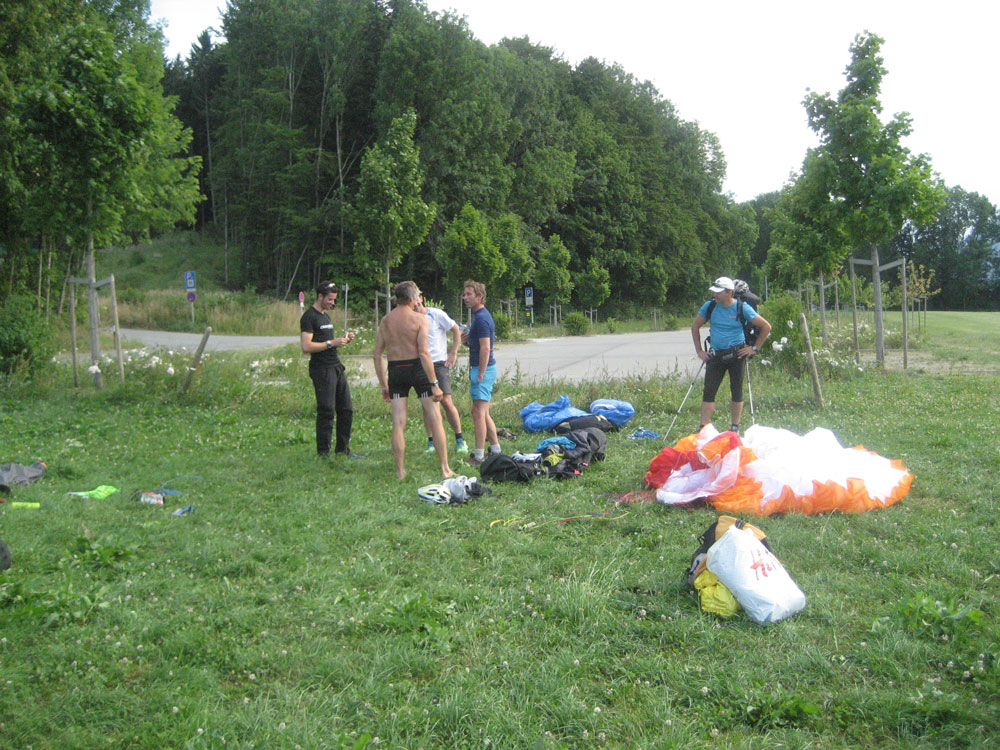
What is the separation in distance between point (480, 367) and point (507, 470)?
136 centimetres

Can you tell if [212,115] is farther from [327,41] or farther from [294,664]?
[294,664]

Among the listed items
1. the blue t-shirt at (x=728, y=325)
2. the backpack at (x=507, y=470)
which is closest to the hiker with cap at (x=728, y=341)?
the blue t-shirt at (x=728, y=325)

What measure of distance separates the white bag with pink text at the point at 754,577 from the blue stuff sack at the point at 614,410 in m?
5.54

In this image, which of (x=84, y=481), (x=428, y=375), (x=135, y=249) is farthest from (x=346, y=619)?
(x=135, y=249)

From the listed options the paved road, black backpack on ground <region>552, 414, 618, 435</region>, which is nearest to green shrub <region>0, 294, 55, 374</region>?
the paved road

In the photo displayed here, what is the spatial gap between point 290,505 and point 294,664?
9.71 ft

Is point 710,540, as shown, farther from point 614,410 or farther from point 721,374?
point 614,410

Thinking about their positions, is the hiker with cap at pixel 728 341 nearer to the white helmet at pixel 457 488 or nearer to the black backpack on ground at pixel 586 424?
the black backpack on ground at pixel 586 424

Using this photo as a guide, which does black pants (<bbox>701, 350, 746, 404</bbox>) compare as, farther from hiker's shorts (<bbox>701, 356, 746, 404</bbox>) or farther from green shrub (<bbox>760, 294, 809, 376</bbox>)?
green shrub (<bbox>760, 294, 809, 376</bbox>)

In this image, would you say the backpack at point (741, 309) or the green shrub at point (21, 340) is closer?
the backpack at point (741, 309)

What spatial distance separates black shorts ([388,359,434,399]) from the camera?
7.37 meters

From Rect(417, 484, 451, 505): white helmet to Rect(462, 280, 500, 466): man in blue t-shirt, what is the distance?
1631 millimetres

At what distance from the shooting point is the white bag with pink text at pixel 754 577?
3902 millimetres

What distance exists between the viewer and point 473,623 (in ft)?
13.0
